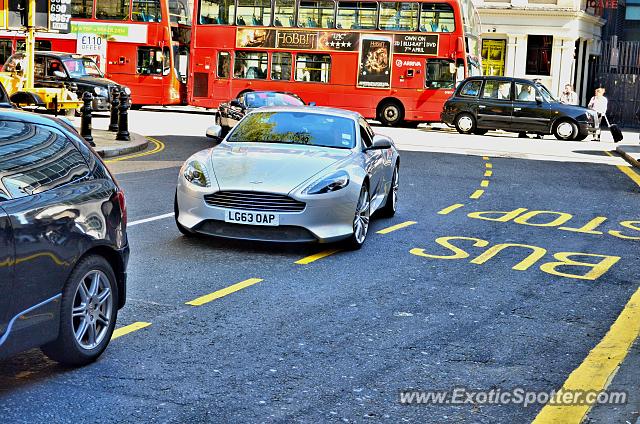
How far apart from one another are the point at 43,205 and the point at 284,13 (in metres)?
32.6

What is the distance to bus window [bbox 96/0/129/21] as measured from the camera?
3822 centimetres

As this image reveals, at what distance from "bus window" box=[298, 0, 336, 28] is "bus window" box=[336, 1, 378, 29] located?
1.05 feet

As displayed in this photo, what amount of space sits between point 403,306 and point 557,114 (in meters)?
26.3

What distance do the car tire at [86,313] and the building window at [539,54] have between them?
4670 centimetres

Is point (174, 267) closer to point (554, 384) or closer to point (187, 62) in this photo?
point (554, 384)

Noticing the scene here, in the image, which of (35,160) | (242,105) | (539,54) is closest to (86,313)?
(35,160)

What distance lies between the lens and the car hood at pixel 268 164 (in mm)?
10211

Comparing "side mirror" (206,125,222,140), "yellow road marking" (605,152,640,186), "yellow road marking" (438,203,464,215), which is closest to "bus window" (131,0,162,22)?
"yellow road marking" (605,152,640,186)

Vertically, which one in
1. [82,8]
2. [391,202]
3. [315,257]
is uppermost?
[82,8]

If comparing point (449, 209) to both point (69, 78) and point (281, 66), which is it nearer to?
point (69, 78)

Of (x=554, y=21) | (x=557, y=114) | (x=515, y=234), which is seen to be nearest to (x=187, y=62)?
(x=557, y=114)

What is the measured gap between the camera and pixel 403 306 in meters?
8.21

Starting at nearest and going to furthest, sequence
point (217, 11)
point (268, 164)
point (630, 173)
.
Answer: point (268, 164), point (630, 173), point (217, 11)

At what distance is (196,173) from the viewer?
1054 cm
